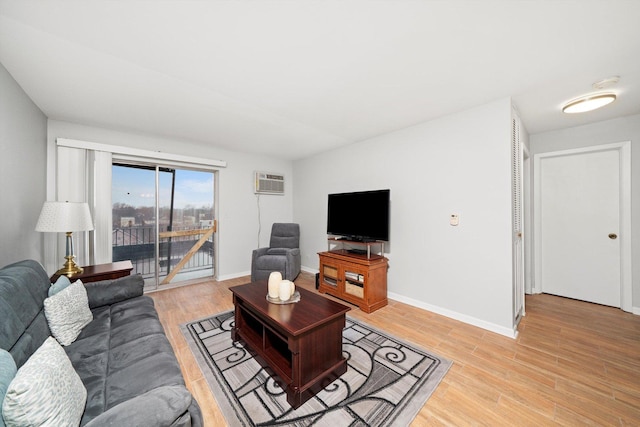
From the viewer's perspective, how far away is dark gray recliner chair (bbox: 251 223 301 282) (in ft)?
12.3

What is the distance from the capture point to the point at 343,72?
1952 millimetres

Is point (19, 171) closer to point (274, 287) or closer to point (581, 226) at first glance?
point (274, 287)

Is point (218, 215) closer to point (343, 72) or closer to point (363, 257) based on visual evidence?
point (363, 257)

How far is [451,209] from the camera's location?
2754 mm

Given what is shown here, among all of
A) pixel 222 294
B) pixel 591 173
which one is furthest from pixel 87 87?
pixel 591 173

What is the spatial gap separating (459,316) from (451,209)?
1224 millimetres

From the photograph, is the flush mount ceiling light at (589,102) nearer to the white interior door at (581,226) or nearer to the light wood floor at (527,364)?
the white interior door at (581,226)

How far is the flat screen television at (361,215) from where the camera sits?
3.08 m

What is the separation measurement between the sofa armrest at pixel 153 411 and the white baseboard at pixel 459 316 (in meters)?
2.76

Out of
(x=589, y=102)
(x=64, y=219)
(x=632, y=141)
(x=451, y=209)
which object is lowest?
(x=64, y=219)

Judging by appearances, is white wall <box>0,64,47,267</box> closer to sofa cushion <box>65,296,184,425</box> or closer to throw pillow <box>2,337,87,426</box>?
sofa cushion <box>65,296,184,425</box>


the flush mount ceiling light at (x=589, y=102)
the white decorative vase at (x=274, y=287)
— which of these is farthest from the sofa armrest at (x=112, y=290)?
the flush mount ceiling light at (x=589, y=102)

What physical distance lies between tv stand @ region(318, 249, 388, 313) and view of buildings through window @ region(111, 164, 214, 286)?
236 cm

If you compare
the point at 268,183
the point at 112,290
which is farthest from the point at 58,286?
the point at 268,183
